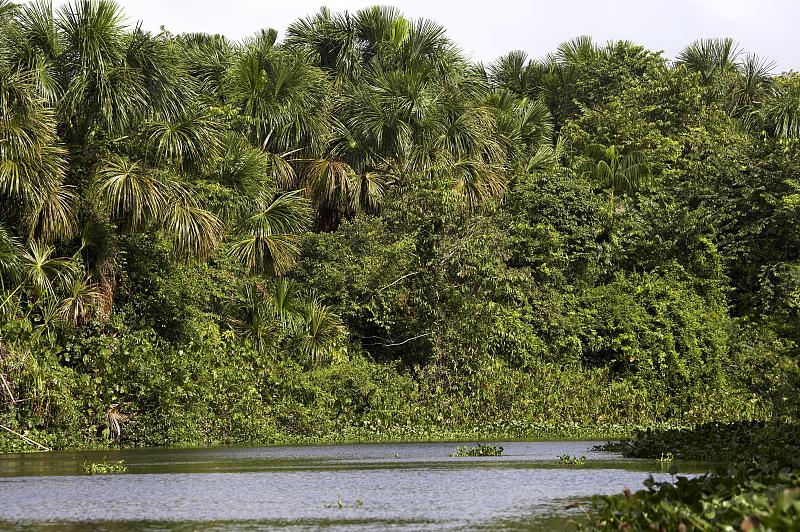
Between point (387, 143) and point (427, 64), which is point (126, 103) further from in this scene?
point (427, 64)

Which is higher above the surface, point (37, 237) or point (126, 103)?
point (126, 103)

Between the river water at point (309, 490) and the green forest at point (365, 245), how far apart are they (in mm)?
4017

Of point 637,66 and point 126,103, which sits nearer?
point 126,103

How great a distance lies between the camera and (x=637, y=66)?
44.8m

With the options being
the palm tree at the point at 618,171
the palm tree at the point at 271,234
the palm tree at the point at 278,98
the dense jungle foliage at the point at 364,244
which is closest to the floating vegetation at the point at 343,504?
the dense jungle foliage at the point at 364,244

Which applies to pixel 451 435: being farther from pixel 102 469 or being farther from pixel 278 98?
pixel 102 469

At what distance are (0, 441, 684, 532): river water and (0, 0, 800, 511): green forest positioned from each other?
13.2 feet

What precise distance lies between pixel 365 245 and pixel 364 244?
0.06m

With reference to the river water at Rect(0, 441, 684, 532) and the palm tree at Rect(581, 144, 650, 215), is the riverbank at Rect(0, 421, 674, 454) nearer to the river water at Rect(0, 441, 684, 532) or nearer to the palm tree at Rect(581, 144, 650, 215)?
the river water at Rect(0, 441, 684, 532)

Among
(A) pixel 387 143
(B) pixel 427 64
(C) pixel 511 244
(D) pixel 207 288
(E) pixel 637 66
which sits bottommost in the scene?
(D) pixel 207 288

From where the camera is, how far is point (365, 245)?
103 feet

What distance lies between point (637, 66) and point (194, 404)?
25.3m

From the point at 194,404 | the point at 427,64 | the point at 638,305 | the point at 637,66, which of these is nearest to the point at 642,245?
the point at 638,305

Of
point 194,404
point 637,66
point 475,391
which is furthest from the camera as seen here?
point 637,66
